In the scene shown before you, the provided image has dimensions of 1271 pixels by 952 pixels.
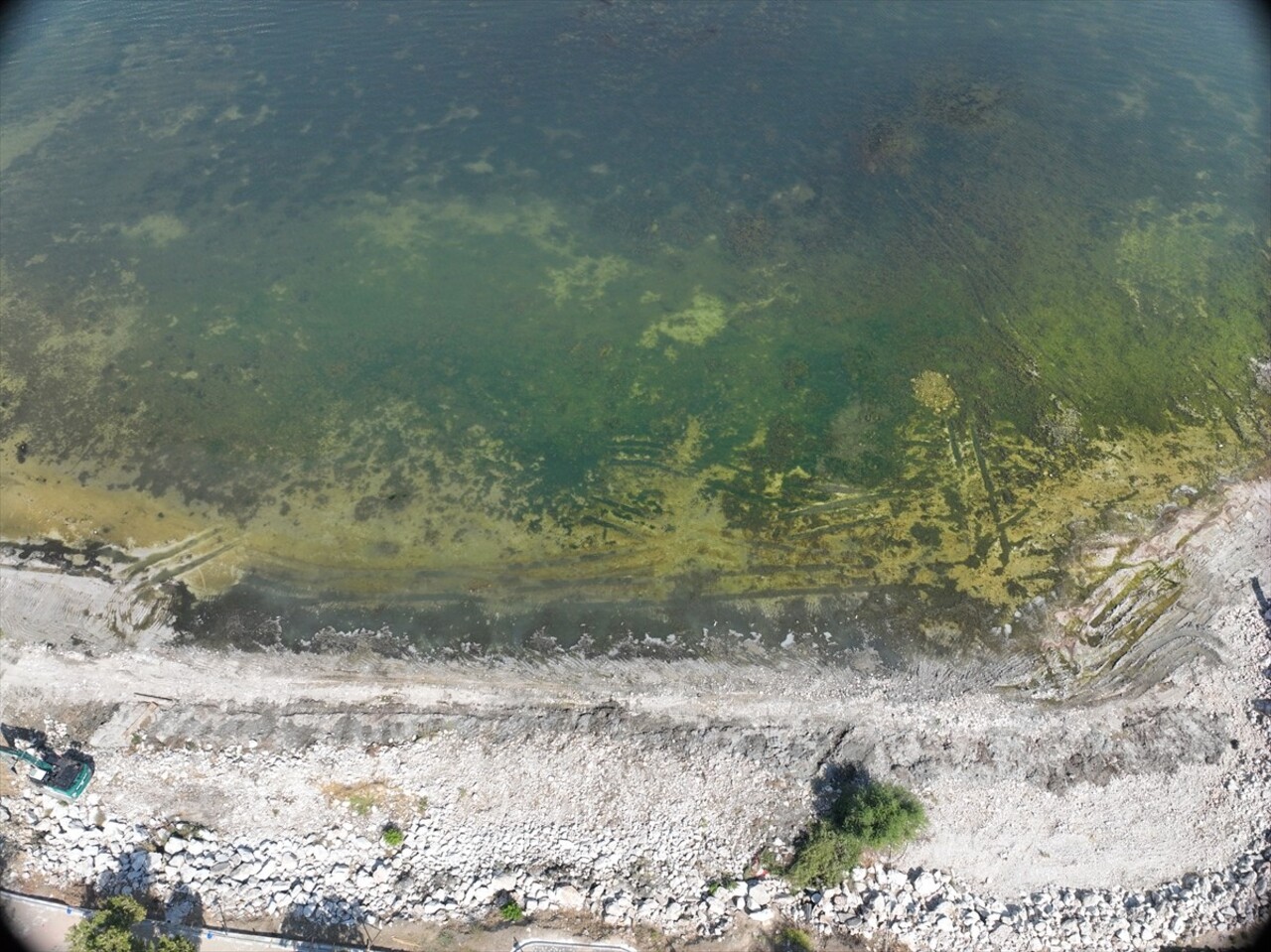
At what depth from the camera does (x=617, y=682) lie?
1873 centimetres

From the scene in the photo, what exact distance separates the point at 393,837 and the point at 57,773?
7.51m

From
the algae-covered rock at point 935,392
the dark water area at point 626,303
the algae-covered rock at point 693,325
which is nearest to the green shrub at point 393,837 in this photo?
the dark water area at point 626,303

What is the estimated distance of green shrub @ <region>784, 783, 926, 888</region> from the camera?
15633mm

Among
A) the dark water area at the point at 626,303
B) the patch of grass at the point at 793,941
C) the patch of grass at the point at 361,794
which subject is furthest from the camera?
the dark water area at the point at 626,303

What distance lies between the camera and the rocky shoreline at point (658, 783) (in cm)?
1563

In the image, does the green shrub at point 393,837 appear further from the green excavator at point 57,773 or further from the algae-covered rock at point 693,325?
the algae-covered rock at point 693,325

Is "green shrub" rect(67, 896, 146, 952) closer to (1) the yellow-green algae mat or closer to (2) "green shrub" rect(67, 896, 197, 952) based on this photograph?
(2) "green shrub" rect(67, 896, 197, 952)

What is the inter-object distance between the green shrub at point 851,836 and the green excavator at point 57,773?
15.3 m

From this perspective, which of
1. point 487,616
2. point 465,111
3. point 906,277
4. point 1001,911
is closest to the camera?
point 1001,911

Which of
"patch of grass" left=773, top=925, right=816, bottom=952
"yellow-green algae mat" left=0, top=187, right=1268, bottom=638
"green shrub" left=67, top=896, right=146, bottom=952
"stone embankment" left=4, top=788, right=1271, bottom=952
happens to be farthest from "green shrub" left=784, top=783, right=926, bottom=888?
"green shrub" left=67, top=896, right=146, bottom=952

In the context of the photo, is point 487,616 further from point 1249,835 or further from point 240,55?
point 240,55

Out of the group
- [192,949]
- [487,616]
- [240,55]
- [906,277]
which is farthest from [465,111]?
[192,949]

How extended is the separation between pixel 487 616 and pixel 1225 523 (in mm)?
20223

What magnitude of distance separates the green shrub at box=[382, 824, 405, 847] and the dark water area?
190 inches
